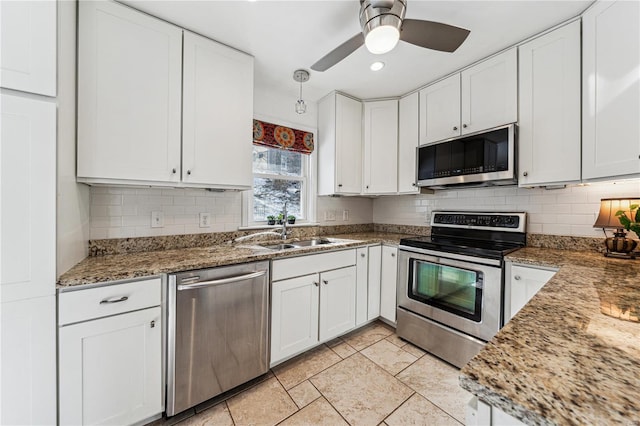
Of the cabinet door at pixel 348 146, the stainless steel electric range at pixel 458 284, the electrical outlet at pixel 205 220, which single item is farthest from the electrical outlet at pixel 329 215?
the electrical outlet at pixel 205 220

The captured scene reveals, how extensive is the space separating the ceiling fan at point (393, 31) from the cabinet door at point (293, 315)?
163 centimetres

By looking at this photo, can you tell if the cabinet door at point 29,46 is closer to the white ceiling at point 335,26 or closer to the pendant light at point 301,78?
the white ceiling at point 335,26

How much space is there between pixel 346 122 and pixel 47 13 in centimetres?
225

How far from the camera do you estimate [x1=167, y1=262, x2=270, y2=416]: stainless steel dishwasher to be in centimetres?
144

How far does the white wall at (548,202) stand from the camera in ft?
6.13

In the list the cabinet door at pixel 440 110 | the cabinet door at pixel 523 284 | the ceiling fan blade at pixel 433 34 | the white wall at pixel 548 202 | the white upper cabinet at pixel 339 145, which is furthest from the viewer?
the white upper cabinet at pixel 339 145

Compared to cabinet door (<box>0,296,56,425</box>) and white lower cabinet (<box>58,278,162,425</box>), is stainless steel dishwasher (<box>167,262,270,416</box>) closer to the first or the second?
white lower cabinet (<box>58,278,162,425</box>)

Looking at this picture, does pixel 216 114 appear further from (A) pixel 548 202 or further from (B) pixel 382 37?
(A) pixel 548 202

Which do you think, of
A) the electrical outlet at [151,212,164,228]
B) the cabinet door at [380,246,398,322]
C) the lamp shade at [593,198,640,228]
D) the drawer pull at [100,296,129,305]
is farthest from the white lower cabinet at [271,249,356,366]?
the lamp shade at [593,198,640,228]

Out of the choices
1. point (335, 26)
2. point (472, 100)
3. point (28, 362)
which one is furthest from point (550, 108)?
point (28, 362)

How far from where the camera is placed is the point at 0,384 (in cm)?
106

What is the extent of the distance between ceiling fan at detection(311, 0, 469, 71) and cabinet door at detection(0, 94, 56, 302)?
1574mm

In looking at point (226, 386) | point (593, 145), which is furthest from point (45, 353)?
point (593, 145)

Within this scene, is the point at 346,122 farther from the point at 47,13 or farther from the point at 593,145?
the point at 47,13
